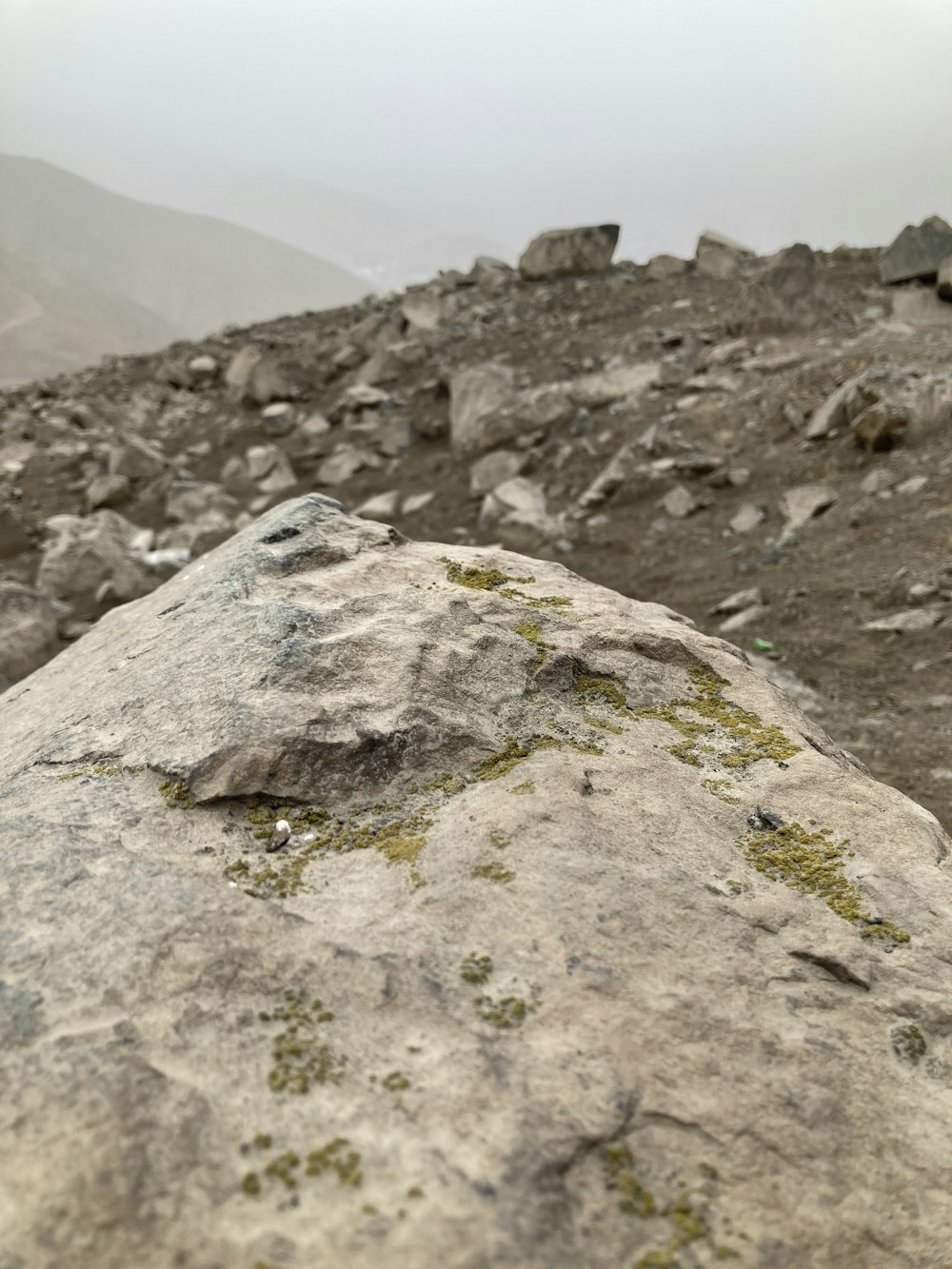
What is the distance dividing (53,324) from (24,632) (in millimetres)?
69023

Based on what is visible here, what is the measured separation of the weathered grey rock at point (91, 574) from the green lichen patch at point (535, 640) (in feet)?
35.7

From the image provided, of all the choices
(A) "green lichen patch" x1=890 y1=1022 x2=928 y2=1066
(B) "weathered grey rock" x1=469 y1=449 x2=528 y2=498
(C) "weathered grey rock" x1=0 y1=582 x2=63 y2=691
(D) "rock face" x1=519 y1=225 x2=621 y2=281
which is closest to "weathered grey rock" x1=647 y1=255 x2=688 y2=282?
(D) "rock face" x1=519 y1=225 x2=621 y2=281

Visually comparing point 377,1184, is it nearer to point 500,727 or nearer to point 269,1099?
point 269,1099

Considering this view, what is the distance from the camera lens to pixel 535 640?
3.91m

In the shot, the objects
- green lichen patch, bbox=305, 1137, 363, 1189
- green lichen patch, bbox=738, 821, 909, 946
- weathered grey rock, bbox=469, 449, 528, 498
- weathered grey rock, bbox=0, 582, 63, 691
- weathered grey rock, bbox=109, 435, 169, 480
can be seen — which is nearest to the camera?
green lichen patch, bbox=305, 1137, 363, 1189

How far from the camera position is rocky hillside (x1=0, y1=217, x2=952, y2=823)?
890cm

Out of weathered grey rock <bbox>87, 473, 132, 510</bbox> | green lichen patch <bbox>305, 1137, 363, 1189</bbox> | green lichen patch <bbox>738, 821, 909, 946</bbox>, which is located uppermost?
green lichen patch <bbox>738, 821, 909, 946</bbox>

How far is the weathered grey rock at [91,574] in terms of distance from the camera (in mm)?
13242

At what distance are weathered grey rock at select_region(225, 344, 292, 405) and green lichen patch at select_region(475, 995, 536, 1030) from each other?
20.2 metres

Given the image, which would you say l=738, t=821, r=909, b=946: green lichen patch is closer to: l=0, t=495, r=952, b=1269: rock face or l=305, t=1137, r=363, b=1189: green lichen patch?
l=0, t=495, r=952, b=1269: rock face

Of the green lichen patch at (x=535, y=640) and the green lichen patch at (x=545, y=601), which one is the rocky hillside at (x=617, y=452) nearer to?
the green lichen patch at (x=545, y=601)

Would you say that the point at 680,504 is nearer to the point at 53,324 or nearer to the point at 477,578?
the point at 477,578

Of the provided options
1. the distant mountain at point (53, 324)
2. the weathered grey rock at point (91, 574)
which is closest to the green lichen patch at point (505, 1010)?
the weathered grey rock at point (91, 574)

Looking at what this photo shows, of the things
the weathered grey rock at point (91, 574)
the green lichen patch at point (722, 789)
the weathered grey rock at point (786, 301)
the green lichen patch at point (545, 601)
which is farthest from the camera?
the weathered grey rock at point (786, 301)
